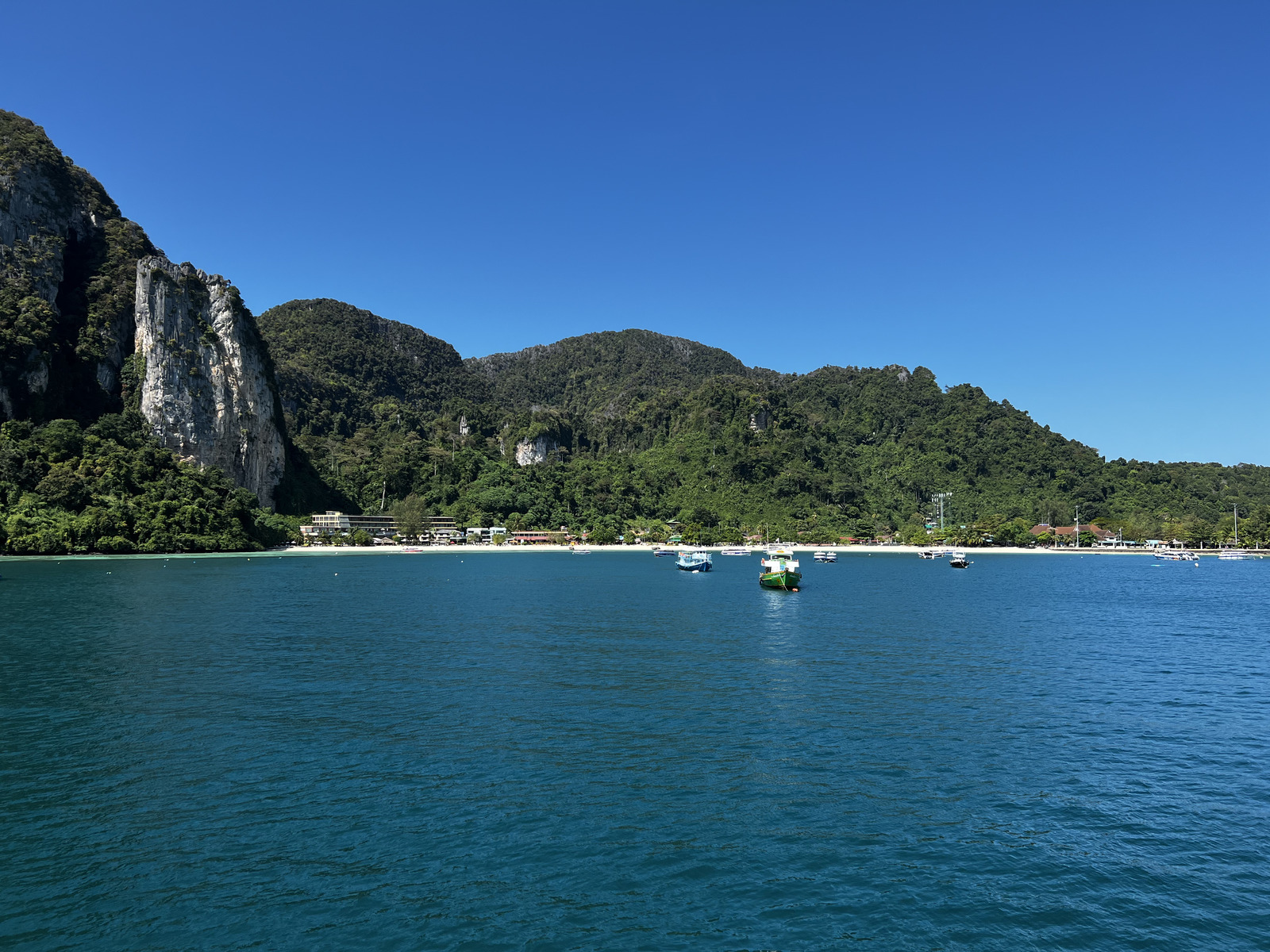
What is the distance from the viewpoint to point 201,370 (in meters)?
160

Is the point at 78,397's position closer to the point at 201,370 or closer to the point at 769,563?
the point at 201,370

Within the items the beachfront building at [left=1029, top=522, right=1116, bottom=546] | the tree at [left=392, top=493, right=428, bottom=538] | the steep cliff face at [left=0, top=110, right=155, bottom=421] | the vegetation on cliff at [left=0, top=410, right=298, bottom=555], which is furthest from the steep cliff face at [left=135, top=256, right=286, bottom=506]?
the beachfront building at [left=1029, top=522, right=1116, bottom=546]

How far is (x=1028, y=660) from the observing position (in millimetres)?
36812

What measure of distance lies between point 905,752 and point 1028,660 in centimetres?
1931

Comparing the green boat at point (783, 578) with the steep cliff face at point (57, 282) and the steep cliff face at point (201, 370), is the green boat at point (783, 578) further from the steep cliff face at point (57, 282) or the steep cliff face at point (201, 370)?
the steep cliff face at point (57, 282)

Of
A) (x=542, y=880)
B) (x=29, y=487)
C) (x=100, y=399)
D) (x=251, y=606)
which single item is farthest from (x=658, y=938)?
(x=100, y=399)

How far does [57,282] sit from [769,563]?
15489 centimetres

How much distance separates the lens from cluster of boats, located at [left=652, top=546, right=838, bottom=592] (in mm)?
76750

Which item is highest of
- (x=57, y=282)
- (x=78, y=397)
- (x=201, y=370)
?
(x=57, y=282)

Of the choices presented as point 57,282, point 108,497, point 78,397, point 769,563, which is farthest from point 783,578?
point 57,282

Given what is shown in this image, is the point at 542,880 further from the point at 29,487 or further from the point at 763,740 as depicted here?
the point at 29,487

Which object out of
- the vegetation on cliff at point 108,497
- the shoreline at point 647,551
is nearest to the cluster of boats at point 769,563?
the shoreline at point 647,551

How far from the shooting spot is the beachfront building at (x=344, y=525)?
17412 cm

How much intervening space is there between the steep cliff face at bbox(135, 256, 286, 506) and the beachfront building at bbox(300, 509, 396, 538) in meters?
13.1
